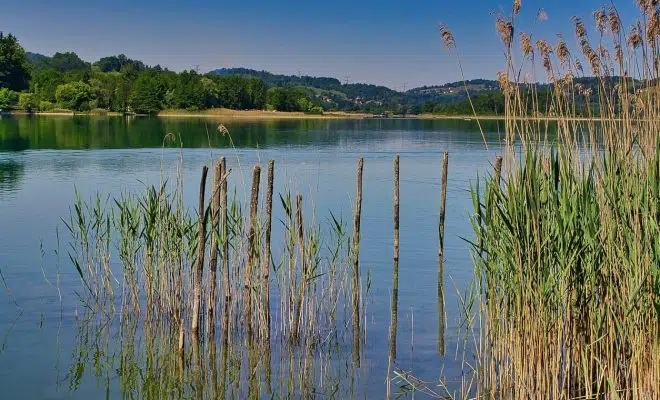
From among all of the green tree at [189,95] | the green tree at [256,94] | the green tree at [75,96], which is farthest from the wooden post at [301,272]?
the green tree at [256,94]

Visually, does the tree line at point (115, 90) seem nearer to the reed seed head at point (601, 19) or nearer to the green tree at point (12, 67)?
the green tree at point (12, 67)

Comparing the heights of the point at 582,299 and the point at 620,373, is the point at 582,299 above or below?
above

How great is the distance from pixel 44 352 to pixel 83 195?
1901 centimetres

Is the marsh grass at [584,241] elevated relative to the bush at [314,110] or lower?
lower

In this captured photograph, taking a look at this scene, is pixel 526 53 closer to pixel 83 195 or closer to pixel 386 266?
pixel 386 266

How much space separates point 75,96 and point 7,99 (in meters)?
13.3

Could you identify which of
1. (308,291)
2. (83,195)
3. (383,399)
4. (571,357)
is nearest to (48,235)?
(83,195)

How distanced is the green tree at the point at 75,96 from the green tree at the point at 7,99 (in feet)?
29.2

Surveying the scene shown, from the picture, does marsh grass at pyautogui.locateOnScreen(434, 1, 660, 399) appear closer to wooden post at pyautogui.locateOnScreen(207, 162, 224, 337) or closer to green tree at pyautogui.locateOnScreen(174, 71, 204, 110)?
wooden post at pyautogui.locateOnScreen(207, 162, 224, 337)

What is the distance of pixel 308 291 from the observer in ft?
38.4

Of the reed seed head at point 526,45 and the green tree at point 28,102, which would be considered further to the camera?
the green tree at point 28,102

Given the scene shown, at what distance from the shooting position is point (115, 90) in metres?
146

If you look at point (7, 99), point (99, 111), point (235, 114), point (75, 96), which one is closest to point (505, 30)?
point (75, 96)

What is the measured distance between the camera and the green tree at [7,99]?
13575 centimetres
